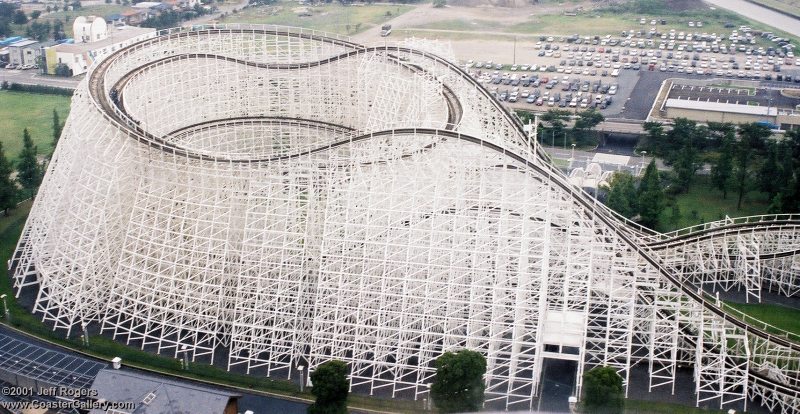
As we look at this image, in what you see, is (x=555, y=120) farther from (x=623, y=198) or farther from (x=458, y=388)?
(x=458, y=388)

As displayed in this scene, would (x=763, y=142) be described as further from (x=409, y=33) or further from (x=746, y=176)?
(x=409, y=33)

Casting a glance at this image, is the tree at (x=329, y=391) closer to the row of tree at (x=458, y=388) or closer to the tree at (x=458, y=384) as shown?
the row of tree at (x=458, y=388)

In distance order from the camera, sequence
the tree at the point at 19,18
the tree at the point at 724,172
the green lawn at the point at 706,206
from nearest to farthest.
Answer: the green lawn at the point at 706,206 → the tree at the point at 724,172 → the tree at the point at 19,18

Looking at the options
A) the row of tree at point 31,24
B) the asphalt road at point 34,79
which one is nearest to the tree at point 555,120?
the asphalt road at point 34,79

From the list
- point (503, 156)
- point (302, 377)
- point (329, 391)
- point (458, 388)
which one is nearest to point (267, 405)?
point (302, 377)

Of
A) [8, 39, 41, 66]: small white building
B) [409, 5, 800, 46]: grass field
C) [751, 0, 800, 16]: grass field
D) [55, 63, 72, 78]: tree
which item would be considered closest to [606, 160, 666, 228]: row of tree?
[409, 5, 800, 46]: grass field

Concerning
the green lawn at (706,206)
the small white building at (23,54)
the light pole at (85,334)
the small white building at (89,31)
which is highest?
the small white building at (89,31)
